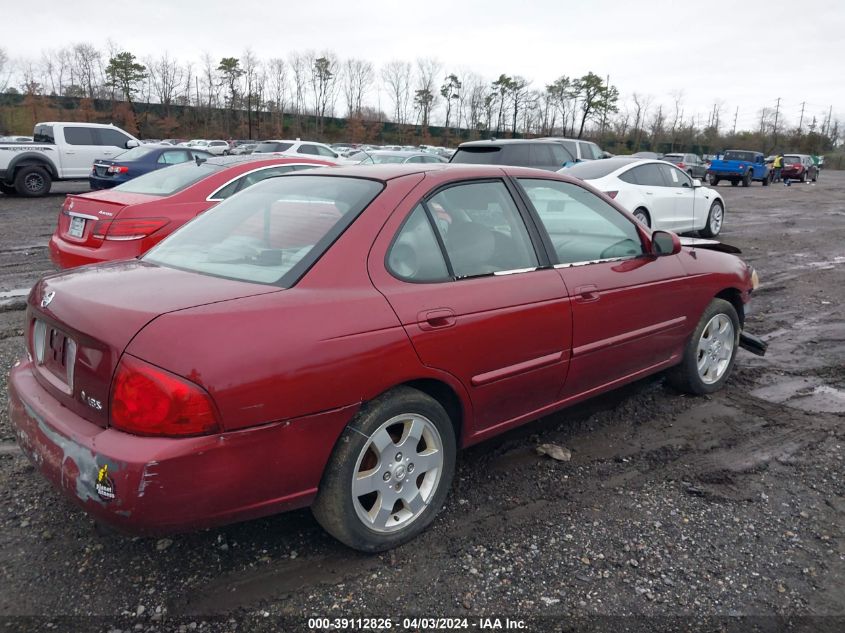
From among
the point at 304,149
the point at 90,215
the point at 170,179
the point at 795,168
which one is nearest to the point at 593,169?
the point at 170,179

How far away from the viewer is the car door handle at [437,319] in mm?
2756

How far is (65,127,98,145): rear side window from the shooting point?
18250 millimetres

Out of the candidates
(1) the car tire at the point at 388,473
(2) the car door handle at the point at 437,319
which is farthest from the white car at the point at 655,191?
(1) the car tire at the point at 388,473

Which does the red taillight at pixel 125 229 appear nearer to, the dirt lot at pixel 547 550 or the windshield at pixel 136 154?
the dirt lot at pixel 547 550

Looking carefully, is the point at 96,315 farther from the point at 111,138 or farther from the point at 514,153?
the point at 111,138

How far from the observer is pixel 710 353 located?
4.61m

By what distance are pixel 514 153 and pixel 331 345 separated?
10.8m

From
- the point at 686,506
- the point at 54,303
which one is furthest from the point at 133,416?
the point at 686,506

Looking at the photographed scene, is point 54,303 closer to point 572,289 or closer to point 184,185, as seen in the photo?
point 572,289

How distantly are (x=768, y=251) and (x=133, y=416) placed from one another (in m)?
11.6

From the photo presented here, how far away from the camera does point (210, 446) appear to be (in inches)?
87.1

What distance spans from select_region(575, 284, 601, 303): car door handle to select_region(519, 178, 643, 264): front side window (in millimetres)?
166

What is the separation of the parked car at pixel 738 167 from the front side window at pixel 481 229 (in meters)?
32.8

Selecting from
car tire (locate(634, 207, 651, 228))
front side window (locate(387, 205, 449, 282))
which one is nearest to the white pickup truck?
car tire (locate(634, 207, 651, 228))
